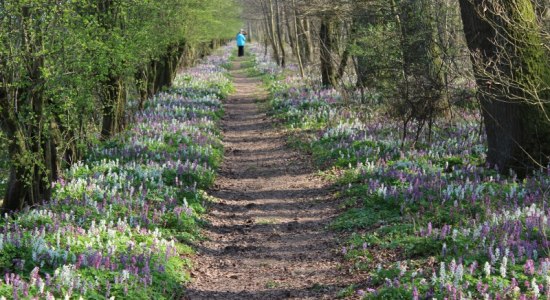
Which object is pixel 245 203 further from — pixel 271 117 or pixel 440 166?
pixel 271 117

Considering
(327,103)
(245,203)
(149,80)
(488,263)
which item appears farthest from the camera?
(149,80)

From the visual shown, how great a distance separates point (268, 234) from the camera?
9.53m

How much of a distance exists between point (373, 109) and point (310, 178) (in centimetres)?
628

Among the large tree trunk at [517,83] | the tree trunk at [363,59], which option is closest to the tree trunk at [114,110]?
the tree trunk at [363,59]

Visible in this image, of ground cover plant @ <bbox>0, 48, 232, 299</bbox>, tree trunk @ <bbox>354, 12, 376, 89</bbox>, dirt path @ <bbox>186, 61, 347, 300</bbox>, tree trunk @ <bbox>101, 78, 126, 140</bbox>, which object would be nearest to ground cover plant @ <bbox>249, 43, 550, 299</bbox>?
dirt path @ <bbox>186, 61, 347, 300</bbox>

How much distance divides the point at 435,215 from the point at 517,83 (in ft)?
9.72

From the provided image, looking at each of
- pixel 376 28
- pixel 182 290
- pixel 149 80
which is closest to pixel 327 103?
pixel 376 28

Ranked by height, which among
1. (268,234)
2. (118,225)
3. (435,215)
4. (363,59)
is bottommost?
(268,234)

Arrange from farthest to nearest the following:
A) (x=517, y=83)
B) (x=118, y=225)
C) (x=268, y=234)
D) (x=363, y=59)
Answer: (x=363, y=59)
(x=517, y=83)
(x=268, y=234)
(x=118, y=225)

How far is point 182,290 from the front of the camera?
275 inches

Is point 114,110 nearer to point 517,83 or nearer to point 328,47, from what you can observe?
point 517,83

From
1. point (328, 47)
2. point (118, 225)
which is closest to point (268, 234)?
point (118, 225)

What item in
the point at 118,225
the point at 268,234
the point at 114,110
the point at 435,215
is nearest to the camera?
the point at 118,225

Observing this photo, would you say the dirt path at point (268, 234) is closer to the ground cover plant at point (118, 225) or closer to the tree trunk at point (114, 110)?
the ground cover plant at point (118, 225)
